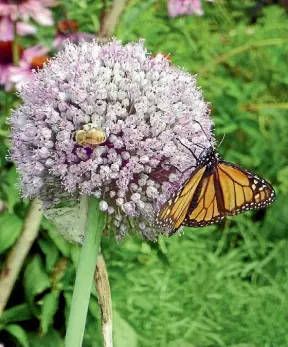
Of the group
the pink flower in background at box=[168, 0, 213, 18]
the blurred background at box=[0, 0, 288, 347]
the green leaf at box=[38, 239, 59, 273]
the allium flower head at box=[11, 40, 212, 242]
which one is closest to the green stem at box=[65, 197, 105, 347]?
the allium flower head at box=[11, 40, 212, 242]

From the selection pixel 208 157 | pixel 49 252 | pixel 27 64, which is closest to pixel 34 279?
pixel 49 252

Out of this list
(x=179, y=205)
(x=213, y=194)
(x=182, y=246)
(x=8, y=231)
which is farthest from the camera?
(x=182, y=246)

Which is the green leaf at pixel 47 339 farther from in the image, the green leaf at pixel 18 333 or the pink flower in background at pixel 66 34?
the pink flower in background at pixel 66 34

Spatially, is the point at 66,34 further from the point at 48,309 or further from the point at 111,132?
the point at 111,132

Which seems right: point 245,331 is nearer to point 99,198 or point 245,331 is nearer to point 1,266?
point 1,266

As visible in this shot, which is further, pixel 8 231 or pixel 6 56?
pixel 6 56

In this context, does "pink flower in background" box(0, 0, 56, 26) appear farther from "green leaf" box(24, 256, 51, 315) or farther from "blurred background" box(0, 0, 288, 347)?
"green leaf" box(24, 256, 51, 315)

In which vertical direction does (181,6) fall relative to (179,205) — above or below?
above

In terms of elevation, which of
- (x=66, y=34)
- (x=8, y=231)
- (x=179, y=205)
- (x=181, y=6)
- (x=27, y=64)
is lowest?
(x=8, y=231)
